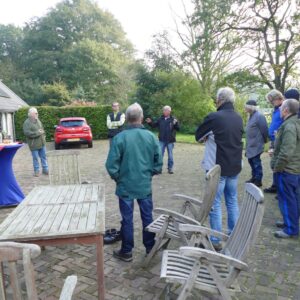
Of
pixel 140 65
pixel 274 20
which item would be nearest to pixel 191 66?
pixel 140 65

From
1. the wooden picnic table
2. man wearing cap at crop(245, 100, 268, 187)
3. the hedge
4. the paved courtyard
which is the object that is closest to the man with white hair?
the paved courtyard

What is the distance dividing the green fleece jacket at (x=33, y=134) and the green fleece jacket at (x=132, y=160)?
247 inches

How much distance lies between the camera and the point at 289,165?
439 centimetres

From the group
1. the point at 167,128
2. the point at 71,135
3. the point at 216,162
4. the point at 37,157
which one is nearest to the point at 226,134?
the point at 216,162

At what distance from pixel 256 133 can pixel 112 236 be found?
4.13 m

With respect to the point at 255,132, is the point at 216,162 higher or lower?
lower

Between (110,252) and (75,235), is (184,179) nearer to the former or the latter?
(110,252)

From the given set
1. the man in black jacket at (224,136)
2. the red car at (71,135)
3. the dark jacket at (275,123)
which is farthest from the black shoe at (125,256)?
the red car at (71,135)

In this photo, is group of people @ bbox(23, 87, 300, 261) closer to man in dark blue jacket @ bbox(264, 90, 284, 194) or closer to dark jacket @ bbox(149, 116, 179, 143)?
man in dark blue jacket @ bbox(264, 90, 284, 194)

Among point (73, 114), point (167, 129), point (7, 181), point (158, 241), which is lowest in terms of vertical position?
point (158, 241)

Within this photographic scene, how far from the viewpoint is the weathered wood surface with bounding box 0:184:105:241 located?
279 centimetres

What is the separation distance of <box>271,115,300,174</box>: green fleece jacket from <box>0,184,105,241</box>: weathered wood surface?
241 cm

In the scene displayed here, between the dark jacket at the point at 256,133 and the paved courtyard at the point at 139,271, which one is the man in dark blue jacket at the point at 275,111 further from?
the paved courtyard at the point at 139,271

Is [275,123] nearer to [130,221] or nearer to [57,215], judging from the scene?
[130,221]
